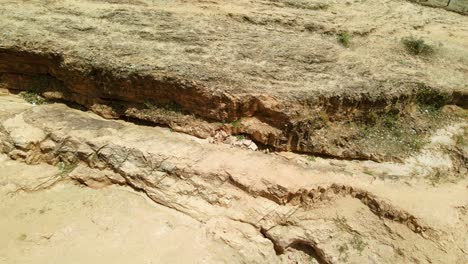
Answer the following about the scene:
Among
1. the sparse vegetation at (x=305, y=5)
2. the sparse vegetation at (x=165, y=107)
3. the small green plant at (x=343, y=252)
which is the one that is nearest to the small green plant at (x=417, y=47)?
the sparse vegetation at (x=305, y=5)

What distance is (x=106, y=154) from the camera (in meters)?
5.68

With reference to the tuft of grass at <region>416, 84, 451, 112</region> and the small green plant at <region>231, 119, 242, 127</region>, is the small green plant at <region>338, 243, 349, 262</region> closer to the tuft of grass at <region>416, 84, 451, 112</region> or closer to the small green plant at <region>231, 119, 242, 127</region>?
the small green plant at <region>231, 119, 242, 127</region>

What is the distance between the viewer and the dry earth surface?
5.13m

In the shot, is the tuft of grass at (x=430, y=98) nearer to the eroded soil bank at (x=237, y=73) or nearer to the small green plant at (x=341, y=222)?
the eroded soil bank at (x=237, y=73)

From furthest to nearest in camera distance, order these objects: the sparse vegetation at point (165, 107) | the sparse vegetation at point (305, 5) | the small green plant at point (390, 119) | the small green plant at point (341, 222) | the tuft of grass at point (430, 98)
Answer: the sparse vegetation at point (305, 5) < the tuft of grass at point (430, 98) < the small green plant at point (390, 119) < the sparse vegetation at point (165, 107) < the small green plant at point (341, 222)

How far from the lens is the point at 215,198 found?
536cm

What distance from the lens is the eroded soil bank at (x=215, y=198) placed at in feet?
16.6

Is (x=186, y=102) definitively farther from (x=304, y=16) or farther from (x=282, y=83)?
(x=304, y=16)

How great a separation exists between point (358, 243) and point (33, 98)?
5.99 meters

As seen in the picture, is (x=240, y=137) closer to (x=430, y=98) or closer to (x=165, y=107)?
(x=165, y=107)

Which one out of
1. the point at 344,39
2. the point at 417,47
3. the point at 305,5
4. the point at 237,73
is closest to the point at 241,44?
the point at 237,73

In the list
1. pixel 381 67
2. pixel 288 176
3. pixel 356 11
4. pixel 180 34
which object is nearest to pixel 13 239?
pixel 288 176

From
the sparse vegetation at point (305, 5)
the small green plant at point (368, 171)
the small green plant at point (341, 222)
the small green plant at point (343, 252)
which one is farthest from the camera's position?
the sparse vegetation at point (305, 5)

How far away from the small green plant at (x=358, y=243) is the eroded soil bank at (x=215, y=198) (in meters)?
0.02
